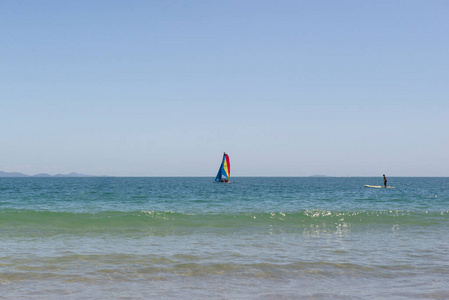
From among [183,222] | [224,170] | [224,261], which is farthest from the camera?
[224,170]

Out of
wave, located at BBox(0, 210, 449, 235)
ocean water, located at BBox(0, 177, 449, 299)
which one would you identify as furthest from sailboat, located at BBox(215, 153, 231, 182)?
ocean water, located at BBox(0, 177, 449, 299)

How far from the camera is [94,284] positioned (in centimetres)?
1042

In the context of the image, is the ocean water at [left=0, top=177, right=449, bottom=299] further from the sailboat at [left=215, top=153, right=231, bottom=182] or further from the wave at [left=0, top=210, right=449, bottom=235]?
the sailboat at [left=215, top=153, right=231, bottom=182]

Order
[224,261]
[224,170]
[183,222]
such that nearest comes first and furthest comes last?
[224,261], [183,222], [224,170]

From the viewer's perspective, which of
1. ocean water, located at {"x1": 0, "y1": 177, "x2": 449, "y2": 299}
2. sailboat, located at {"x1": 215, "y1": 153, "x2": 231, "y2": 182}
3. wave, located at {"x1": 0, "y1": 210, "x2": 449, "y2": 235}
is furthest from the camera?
sailboat, located at {"x1": 215, "y1": 153, "x2": 231, "y2": 182}

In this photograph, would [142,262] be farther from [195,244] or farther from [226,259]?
→ [195,244]

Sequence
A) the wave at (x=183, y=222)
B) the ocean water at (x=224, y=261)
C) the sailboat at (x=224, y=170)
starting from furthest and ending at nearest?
the sailboat at (x=224, y=170)
the wave at (x=183, y=222)
the ocean water at (x=224, y=261)

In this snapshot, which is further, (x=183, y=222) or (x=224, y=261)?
(x=183, y=222)

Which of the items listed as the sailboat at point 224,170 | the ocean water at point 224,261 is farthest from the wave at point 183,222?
the sailboat at point 224,170

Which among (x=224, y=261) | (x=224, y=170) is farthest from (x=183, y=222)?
(x=224, y=170)

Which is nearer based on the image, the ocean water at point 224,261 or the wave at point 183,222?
the ocean water at point 224,261

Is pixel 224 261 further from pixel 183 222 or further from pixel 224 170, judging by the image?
pixel 224 170

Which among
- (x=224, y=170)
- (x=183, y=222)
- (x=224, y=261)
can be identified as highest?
(x=224, y=170)

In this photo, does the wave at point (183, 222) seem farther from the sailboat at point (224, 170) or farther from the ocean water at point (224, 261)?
the sailboat at point (224, 170)
